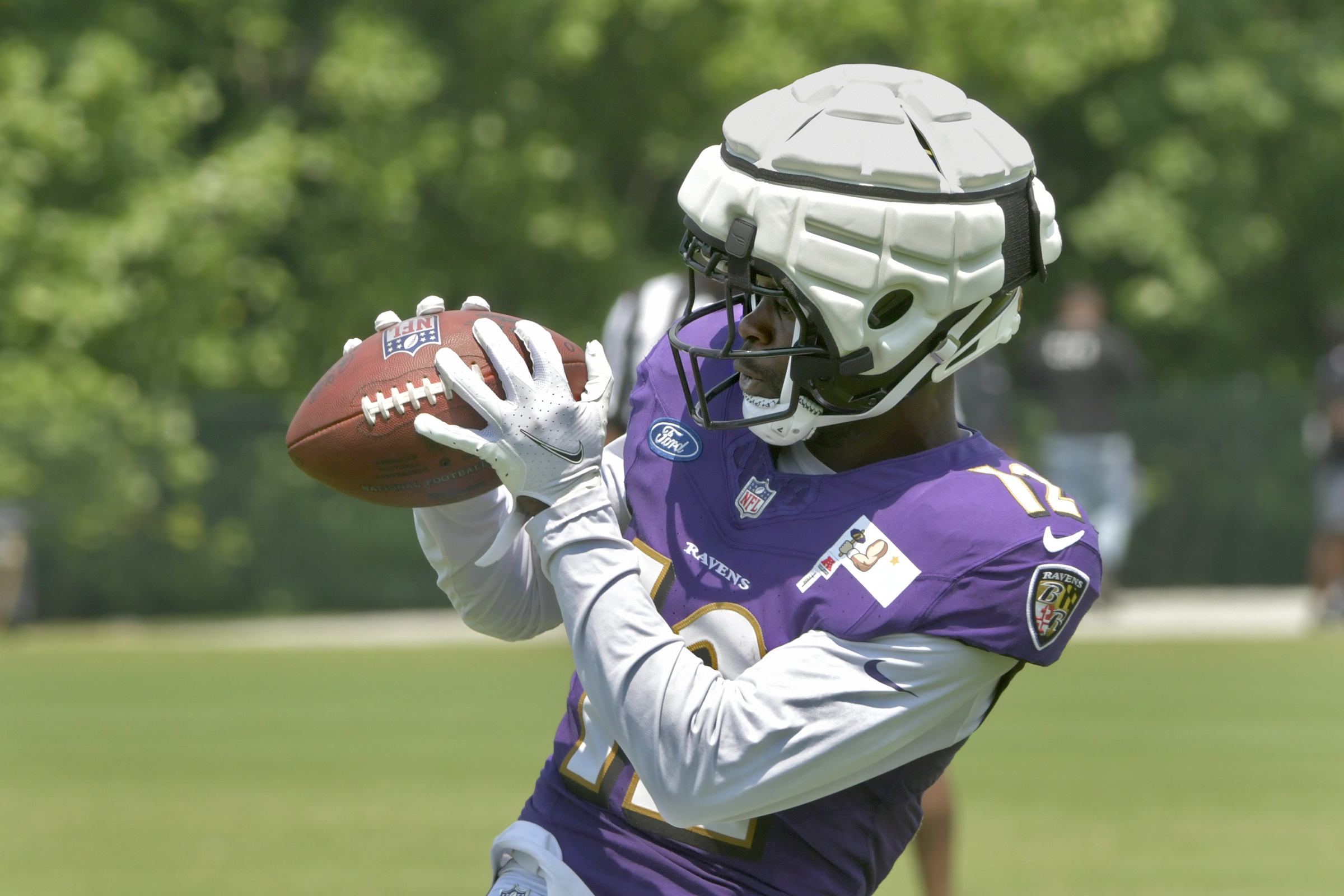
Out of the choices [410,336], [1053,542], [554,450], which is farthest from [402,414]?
[1053,542]

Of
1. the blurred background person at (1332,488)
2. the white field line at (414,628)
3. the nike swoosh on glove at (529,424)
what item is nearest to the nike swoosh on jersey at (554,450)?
the nike swoosh on glove at (529,424)

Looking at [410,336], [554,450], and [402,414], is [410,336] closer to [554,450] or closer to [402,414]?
[402,414]

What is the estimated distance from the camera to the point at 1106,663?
8.85 m

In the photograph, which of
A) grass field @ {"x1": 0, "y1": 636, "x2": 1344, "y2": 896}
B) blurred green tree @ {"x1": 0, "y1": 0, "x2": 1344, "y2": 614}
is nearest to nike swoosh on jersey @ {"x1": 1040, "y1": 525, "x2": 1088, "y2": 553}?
grass field @ {"x1": 0, "y1": 636, "x2": 1344, "y2": 896}

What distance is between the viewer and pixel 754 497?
218cm

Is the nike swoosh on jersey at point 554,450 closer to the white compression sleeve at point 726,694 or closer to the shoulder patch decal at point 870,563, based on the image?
the white compression sleeve at point 726,694

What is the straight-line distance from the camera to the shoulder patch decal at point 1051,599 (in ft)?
6.59

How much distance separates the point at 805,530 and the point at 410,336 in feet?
2.02

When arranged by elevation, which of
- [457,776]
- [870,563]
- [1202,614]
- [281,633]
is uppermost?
[870,563]

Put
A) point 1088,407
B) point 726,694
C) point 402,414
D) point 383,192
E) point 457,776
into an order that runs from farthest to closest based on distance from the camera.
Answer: point 383,192 → point 1088,407 → point 457,776 → point 402,414 → point 726,694

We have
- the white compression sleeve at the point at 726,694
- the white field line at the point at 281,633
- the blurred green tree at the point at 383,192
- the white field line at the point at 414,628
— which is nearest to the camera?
the white compression sleeve at the point at 726,694

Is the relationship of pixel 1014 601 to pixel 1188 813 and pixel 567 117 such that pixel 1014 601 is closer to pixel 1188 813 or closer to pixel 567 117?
pixel 1188 813

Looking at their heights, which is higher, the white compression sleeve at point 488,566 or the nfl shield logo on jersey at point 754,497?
the nfl shield logo on jersey at point 754,497

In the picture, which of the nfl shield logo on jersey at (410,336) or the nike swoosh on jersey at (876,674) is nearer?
the nike swoosh on jersey at (876,674)
